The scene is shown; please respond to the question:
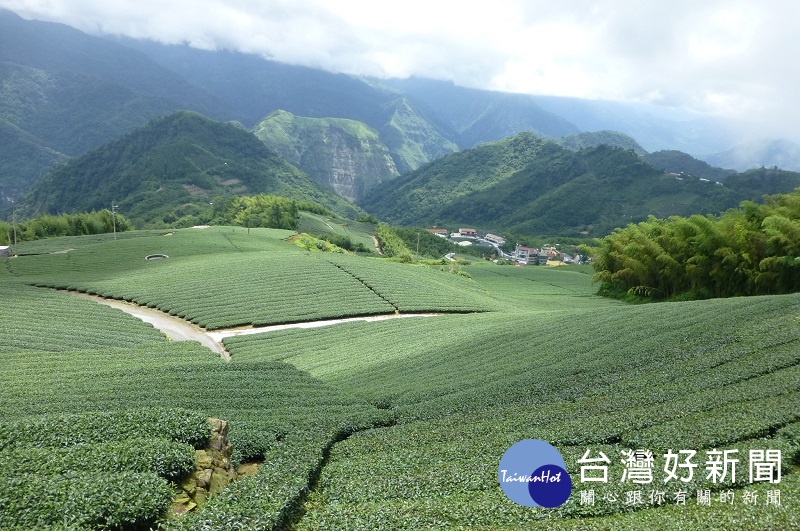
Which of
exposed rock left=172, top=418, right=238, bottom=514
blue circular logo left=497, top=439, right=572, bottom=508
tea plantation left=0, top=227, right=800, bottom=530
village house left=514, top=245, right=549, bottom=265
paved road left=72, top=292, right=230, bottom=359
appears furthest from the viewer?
village house left=514, top=245, right=549, bottom=265

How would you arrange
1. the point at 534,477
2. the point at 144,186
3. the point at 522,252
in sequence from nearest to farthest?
1. the point at 534,477
2. the point at 522,252
3. the point at 144,186

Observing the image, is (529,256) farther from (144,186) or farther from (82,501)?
(82,501)

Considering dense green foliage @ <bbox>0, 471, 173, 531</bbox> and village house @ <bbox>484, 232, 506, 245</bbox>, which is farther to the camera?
village house @ <bbox>484, 232, 506, 245</bbox>

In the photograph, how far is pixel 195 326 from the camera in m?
37.3

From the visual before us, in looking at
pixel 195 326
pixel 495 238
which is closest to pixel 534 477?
pixel 195 326

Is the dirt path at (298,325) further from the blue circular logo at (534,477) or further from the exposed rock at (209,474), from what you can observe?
the blue circular logo at (534,477)

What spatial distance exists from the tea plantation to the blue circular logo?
0.90 feet

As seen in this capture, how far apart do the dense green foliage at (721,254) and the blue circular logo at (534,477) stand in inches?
1157

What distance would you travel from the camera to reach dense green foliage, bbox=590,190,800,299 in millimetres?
32750

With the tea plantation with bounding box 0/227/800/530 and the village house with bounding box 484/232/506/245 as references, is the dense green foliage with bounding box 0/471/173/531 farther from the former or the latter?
the village house with bounding box 484/232/506/245

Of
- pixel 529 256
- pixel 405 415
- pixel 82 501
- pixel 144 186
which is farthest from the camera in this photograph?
pixel 144 186

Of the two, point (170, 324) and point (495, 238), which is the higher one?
point (495, 238)

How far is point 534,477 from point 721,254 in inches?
1291

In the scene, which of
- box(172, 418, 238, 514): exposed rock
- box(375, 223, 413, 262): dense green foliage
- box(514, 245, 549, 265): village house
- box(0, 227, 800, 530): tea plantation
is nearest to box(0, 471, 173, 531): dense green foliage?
box(0, 227, 800, 530): tea plantation
